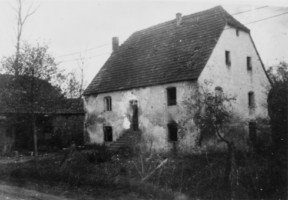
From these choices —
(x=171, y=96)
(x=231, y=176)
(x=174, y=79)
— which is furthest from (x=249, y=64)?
(x=231, y=176)

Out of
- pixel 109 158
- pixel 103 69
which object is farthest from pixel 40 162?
pixel 103 69

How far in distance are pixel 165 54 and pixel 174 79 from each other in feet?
10.5

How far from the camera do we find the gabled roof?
22.5 meters

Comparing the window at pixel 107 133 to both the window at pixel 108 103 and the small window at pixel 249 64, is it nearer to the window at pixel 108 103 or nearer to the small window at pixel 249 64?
the window at pixel 108 103

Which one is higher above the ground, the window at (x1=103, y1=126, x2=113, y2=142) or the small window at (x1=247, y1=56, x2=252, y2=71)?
the small window at (x1=247, y1=56, x2=252, y2=71)

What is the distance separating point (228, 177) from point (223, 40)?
1228cm

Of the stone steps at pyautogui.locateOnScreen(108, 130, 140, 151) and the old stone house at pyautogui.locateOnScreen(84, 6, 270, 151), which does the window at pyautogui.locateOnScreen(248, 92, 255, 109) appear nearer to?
the old stone house at pyautogui.locateOnScreen(84, 6, 270, 151)

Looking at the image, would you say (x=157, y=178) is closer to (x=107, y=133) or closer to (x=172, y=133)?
(x=172, y=133)

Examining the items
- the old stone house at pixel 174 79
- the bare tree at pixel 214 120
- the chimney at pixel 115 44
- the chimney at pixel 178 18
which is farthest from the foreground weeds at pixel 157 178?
the chimney at pixel 115 44

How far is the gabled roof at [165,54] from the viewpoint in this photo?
22.5 meters

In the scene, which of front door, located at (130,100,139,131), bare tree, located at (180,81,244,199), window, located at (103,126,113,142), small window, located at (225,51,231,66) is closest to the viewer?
bare tree, located at (180,81,244,199)

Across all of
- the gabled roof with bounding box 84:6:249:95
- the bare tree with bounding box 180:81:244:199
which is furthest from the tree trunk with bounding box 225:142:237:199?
the gabled roof with bounding box 84:6:249:95

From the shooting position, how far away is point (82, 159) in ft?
56.5

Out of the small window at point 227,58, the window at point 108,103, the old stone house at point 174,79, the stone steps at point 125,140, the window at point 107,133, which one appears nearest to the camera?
the old stone house at point 174,79
